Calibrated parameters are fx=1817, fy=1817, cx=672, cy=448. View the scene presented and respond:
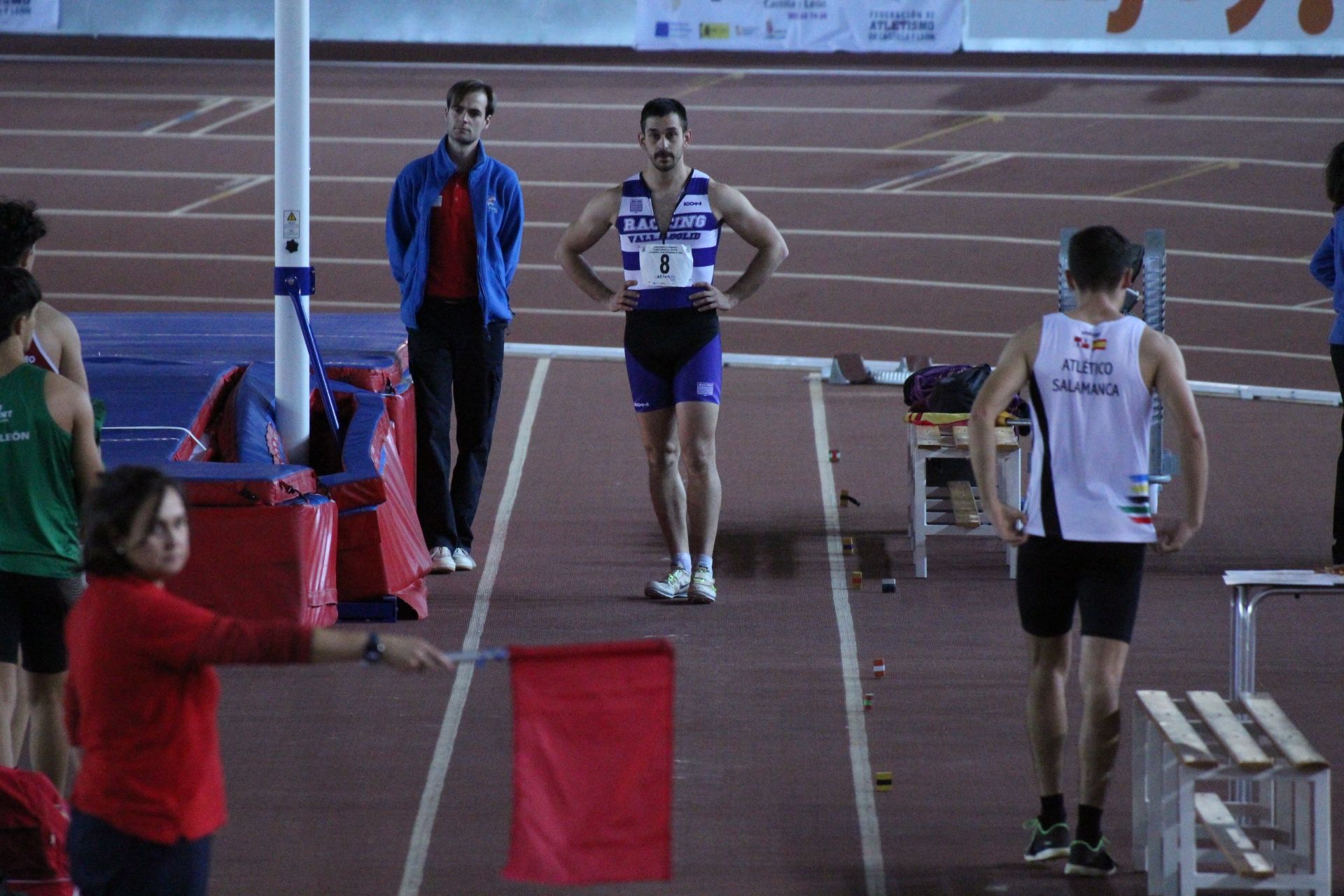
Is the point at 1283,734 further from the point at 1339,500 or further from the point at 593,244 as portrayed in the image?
the point at 593,244

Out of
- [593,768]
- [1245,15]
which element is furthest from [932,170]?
[593,768]

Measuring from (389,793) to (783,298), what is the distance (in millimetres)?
9777

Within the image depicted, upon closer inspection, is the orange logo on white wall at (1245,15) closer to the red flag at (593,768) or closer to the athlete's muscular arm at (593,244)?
the athlete's muscular arm at (593,244)

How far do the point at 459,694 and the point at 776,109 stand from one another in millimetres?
10527

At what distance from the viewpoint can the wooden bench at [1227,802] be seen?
3.97 meters

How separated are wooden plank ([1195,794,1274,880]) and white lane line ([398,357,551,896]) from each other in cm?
186

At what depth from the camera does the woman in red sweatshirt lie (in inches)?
116

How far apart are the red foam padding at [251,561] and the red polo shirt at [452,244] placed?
5.07ft

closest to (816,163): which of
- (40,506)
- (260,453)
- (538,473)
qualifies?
A: (538,473)

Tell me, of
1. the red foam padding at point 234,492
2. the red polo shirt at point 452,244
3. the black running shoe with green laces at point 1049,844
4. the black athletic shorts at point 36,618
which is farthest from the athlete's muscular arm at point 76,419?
the red polo shirt at point 452,244

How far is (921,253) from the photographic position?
47.5ft

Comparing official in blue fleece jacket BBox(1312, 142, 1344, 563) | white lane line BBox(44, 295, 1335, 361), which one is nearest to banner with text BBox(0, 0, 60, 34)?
white lane line BBox(44, 295, 1335, 361)

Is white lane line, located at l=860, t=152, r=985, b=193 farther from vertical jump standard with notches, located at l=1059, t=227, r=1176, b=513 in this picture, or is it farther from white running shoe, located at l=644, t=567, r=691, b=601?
white running shoe, located at l=644, t=567, r=691, b=601

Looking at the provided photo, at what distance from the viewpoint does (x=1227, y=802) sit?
4559 mm
